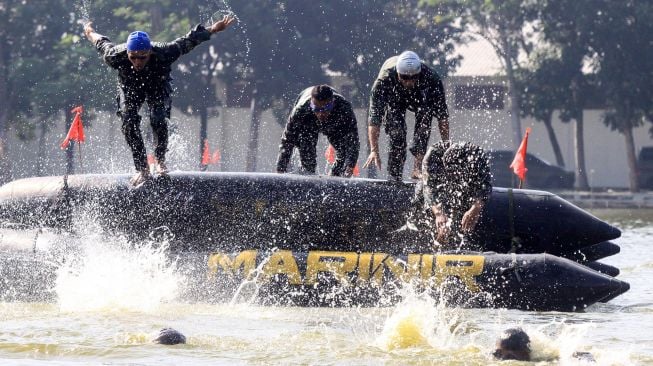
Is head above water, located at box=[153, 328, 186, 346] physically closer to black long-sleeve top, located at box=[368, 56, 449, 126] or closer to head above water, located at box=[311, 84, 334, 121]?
black long-sleeve top, located at box=[368, 56, 449, 126]

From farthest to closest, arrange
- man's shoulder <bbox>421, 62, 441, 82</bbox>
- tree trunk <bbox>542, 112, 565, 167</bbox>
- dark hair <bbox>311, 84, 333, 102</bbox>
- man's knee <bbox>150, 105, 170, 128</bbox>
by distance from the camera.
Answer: tree trunk <bbox>542, 112, 565, 167</bbox> → dark hair <bbox>311, 84, 333, 102</bbox> → man's shoulder <bbox>421, 62, 441, 82</bbox> → man's knee <bbox>150, 105, 170, 128</bbox>

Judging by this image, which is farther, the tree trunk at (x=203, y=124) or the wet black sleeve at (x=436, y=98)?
the tree trunk at (x=203, y=124)

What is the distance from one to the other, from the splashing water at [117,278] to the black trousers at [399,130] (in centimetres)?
252

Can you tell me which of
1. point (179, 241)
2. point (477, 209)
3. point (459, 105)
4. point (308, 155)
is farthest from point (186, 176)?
point (459, 105)

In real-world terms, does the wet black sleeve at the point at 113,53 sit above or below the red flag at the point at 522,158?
above

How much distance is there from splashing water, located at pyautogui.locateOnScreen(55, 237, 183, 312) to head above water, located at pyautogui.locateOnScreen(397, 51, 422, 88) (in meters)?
2.92

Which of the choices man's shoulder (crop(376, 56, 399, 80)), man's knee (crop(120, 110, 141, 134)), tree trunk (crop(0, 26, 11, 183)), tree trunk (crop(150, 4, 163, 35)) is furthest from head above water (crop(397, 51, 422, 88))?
tree trunk (crop(0, 26, 11, 183))

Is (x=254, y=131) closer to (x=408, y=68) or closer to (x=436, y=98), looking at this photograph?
(x=436, y=98)

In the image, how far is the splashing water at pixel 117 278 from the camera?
1290 centimetres

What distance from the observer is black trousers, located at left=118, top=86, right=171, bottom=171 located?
13.8 meters

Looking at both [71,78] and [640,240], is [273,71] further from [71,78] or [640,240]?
[640,240]

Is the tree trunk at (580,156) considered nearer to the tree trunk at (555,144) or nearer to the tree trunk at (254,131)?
the tree trunk at (555,144)

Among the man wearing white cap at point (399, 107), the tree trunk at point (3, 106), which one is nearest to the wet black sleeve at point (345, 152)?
the man wearing white cap at point (399, 107)

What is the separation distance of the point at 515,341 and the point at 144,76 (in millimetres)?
5310
